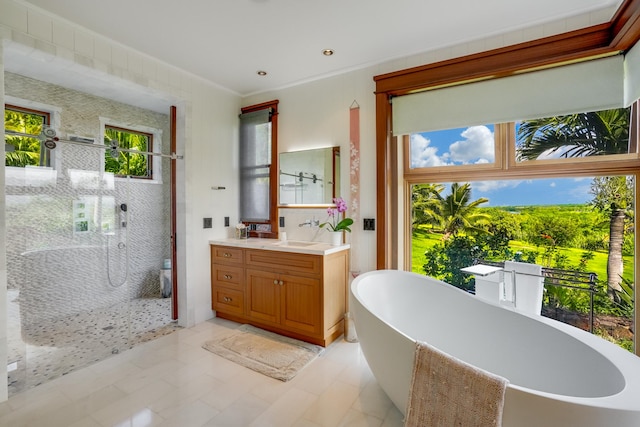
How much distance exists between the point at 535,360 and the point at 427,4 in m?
2.31

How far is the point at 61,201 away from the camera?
2.54 m

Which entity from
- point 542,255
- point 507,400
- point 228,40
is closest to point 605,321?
point 542,255

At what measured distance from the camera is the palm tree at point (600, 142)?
2.12 metres

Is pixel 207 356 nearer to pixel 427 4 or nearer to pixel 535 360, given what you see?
pixel 535 360

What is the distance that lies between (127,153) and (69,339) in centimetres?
179

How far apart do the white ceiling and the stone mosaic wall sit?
32.8 inches

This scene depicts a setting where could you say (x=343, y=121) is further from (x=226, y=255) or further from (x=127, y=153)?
(x=127, y=153)

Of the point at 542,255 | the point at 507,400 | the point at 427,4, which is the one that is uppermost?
the point at 427,4

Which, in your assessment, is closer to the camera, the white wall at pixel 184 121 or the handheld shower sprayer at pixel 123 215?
the white wall at pixel 184 121

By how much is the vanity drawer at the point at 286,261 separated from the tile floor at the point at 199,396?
767 mm

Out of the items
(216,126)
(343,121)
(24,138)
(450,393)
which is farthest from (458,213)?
(24,138)

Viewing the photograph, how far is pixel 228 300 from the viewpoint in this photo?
3.23 m

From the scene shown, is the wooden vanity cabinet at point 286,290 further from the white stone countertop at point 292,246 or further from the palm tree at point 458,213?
the palm tree at point 458,213

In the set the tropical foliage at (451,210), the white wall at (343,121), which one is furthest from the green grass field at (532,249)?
the white wall at (343,121)
